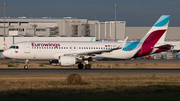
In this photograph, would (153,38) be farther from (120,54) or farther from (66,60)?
(66,60)

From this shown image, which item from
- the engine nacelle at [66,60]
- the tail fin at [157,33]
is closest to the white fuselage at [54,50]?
the engine nacelle at [66,60]

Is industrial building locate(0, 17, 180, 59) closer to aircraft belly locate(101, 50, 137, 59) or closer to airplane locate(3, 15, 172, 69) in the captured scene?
airplane locate(3, 15, 172, 69)

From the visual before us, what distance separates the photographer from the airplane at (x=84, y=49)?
41844mm

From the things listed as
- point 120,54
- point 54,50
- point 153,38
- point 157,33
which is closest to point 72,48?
point 54,50

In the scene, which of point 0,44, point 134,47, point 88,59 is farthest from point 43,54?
point 0,44

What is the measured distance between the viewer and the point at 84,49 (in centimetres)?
4353

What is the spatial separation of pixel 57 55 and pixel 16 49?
6039 millimetres

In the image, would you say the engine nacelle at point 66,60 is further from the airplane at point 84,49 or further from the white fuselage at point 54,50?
the white fuselage at point 54,50

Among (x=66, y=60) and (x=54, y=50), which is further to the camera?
(x=54, y=50)

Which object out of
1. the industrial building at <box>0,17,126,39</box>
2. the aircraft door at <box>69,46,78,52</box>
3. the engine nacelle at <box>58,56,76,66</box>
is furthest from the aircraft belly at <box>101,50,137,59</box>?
the industrial building at <box>0,17,126,39</box>

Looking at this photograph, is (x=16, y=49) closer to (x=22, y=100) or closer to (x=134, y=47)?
(x=134, y=47)

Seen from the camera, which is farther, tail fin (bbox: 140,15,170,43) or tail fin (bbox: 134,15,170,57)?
tail fin (bbox: 140,15,170,43)

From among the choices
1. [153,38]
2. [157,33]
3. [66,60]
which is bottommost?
[66,60]

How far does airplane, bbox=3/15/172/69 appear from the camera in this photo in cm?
4184
